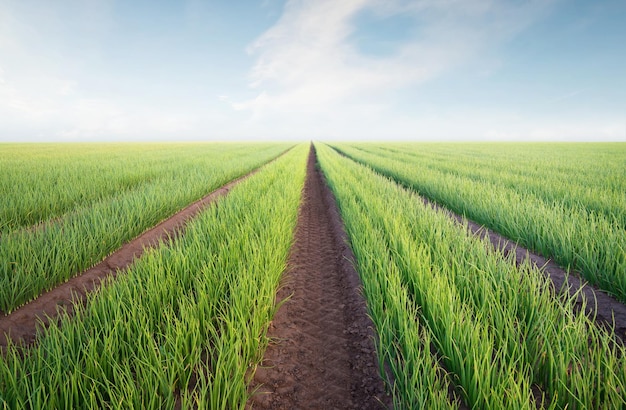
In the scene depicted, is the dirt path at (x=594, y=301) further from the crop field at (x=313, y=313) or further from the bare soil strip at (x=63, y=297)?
the bare soil strip at (x=63, y=297)

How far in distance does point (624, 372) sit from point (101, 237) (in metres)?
4.18

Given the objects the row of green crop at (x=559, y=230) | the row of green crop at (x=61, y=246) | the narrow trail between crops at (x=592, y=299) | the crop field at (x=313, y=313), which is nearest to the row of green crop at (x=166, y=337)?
the crop field at (x=313, y=313)

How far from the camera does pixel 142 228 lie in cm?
418

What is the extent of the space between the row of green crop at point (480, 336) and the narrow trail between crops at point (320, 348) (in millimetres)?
168

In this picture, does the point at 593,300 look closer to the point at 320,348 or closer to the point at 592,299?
the point at 592,299

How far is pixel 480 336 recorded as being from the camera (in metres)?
1.78

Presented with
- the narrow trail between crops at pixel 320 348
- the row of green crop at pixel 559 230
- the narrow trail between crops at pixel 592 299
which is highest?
the row of green crop at pixel 559 230

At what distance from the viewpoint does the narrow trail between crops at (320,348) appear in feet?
5.18

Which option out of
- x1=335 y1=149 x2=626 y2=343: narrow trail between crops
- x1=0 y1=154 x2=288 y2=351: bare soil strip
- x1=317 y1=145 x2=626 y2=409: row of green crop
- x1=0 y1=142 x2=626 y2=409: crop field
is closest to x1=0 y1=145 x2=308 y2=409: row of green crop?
x1=0 y1=142 x2=626 y2=409: crop field

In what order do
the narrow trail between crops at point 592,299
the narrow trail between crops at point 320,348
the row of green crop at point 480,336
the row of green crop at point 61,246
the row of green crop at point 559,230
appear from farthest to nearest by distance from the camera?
the row of green crop at point 559,230, the row of green crop at point 61,246, the narrow trail between crops at point 592,299, the narrow trail between crops at point 320,348, the row of green crop at point 480,336

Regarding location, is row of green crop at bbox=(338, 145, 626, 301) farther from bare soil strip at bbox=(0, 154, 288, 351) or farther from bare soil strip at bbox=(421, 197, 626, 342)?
bare soil strip at bbox=(0, 154, 288, 351)

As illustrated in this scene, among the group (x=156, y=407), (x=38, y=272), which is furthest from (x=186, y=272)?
(x=38, y=272)

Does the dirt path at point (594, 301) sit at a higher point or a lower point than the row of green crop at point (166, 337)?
lower

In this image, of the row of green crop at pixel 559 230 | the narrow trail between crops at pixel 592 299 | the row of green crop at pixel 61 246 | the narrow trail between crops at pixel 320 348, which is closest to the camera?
the narrow trail between crops at pixel 320 348
